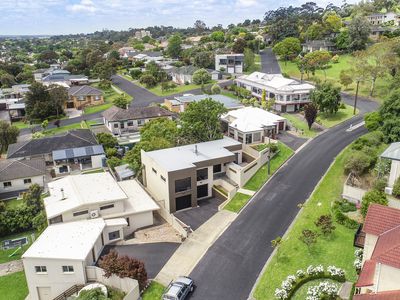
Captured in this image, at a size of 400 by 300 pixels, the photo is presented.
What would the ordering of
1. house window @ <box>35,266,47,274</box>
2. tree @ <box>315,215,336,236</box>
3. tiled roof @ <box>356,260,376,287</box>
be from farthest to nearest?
tree @ <box>315,215,336,236</box>, house window @ <box>35,266,47,274</box>, tiled roof @ <box>356,260,376,287</box>

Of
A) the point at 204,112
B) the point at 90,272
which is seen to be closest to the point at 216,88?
the point at 204,112

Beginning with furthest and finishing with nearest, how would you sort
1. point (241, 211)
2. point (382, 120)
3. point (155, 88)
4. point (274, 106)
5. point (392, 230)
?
point (155, 88)
point (274, 106)
point (382, 120)
point (241, 211)
point (392, 230)

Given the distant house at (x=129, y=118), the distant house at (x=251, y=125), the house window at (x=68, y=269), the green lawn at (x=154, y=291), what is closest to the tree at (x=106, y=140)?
the distant house at (x=129, y=118)

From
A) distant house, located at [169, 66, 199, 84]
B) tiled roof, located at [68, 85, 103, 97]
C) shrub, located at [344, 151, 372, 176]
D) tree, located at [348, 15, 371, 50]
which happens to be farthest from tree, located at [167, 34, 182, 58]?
shrub, located at [344, 151, 372, 176]

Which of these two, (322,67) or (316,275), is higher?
(322,67)

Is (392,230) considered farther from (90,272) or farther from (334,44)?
(334,44)

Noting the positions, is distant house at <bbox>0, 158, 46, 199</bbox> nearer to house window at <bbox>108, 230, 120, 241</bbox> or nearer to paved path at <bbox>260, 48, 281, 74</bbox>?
house window at <bbox>108, 230, 120, 241</bbox>
